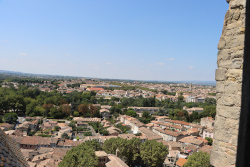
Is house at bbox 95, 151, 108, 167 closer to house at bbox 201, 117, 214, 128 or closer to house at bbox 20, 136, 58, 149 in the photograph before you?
house at bbox 20, 136, 58, 149

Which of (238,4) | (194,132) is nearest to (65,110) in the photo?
(194,132)

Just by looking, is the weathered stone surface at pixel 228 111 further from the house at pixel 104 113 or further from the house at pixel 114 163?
the house at pixel 104 113

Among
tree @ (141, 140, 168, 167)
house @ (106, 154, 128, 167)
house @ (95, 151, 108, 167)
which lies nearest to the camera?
house @ (106, 154, 128, 167)

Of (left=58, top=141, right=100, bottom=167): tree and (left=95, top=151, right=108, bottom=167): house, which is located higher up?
(left=58, top=141, right=100, bottom=167): tree

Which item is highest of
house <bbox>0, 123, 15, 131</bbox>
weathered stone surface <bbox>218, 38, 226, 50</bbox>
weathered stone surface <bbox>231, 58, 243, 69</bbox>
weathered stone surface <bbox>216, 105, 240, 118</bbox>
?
weathered stone surface <bbox>218, 38, 226, 50</bbox>

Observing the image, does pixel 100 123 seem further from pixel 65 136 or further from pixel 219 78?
pixel 219 78

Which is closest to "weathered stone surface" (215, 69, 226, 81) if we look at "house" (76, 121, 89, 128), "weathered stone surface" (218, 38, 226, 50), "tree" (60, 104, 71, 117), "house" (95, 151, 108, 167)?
"weathered stone surface" (218, 38, 226, 50)

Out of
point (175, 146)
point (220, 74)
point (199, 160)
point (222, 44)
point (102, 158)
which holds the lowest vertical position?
point (175, 146)

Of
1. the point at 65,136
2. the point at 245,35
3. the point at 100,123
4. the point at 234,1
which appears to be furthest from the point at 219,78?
the point at 100,123

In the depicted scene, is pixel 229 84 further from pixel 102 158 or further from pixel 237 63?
pixel 102 158
